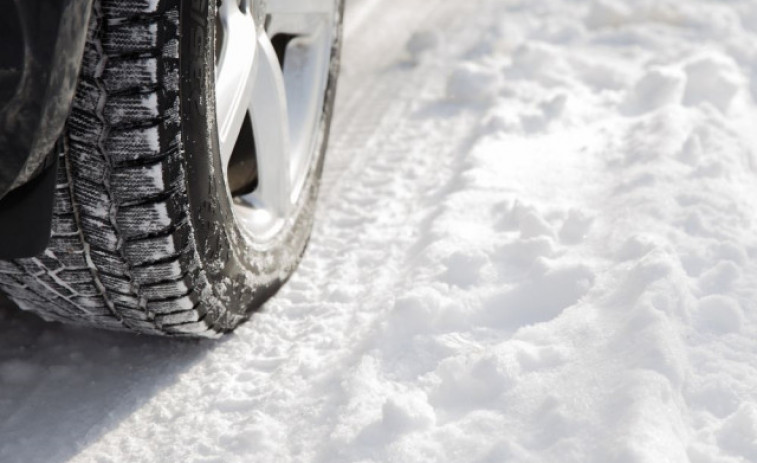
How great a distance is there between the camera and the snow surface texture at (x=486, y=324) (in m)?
1.43

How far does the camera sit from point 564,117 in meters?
2.63

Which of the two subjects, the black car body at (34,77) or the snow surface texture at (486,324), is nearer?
the black car body at (34,77)

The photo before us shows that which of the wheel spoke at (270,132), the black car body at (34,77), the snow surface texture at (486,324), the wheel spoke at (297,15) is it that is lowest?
the snow surface texture at (486,324)

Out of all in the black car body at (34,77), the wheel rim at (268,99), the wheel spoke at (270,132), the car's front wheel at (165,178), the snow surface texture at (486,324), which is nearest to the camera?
the black car body at (34,77)

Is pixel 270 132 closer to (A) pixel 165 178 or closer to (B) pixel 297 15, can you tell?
(B) pixel 297 15

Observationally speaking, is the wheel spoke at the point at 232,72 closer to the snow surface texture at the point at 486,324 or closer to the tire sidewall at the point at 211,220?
the tire sidewall at the point at 211,220

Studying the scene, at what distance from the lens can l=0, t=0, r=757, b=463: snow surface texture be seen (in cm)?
143

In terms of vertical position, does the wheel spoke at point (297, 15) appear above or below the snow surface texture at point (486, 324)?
above

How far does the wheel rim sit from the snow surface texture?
0.71ft

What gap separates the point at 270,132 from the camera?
5.93 ft

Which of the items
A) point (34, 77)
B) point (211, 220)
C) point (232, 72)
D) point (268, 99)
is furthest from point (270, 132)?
point (34, 77)

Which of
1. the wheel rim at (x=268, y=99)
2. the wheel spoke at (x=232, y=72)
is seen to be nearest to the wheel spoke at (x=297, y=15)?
the wheel rim at (x=268, y=99)

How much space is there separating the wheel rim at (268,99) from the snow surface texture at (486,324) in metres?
0.22

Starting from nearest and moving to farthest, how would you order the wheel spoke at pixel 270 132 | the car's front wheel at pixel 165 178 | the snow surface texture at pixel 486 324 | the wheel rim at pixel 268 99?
the car's front wheel at pixel 165 178
the snow surface texture at pixel 486 324
the wheel rim at pixel 268 99
the wheel spoke at pixel 270 132
